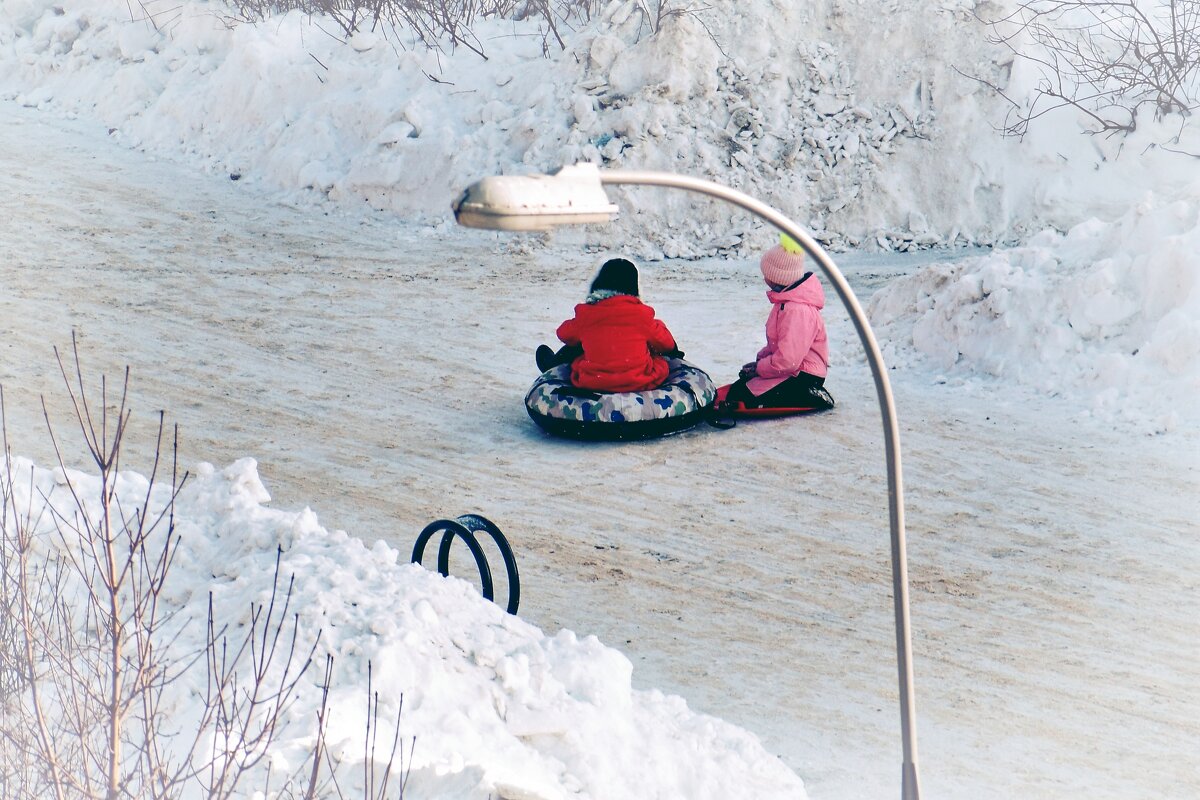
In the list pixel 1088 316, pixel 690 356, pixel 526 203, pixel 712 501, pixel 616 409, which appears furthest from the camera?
pixel 690 356

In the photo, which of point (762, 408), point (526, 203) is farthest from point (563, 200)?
point (762, 408)

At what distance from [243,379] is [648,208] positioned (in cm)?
683

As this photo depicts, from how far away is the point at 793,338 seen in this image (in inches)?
378

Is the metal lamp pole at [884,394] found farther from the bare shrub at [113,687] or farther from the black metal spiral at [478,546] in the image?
the black metal spiral at [478,546]

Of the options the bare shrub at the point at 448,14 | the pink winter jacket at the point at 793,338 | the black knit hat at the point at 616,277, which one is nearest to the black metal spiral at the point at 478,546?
the black knit hat at the point at 616,277

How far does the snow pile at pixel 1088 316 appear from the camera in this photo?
9984mm

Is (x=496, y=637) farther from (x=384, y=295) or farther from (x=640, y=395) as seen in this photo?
(x=384, y=295)

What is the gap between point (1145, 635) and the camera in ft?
21.6

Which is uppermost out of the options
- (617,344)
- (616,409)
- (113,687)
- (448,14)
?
(448,14)

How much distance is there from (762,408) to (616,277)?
1.55 m

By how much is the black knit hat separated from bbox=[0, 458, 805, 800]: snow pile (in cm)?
381

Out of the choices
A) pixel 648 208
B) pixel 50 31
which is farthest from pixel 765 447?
pixel 50 31

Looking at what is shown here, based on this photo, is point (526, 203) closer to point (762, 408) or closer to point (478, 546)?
point (478, 546)

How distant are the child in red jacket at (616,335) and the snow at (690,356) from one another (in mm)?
508
